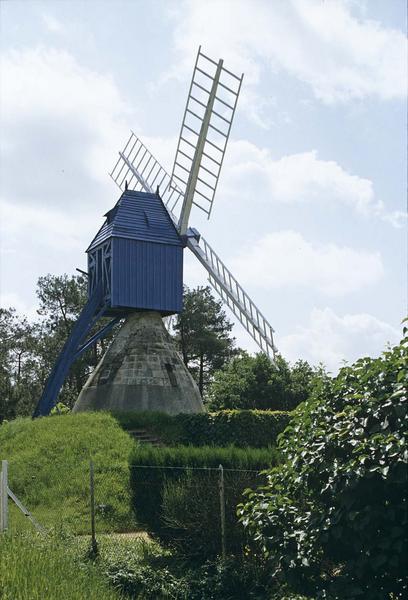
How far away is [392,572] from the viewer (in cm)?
649

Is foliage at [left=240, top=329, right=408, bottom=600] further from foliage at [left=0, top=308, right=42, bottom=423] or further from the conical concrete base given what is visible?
foliage at [left=0, top=308, right=42, bottom=423]

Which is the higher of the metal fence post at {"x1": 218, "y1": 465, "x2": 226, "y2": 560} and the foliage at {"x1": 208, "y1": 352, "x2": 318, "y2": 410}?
the foliage at {"x1": 208, "y1": 352, "x2": 318, "y2": 410}

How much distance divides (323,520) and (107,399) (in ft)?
71.7

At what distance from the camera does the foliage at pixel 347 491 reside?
6.29 metres

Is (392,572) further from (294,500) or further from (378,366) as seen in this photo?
(378,366)

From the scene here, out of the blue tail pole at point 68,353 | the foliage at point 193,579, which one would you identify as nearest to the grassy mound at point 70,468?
the blue tail pole at point 68,353

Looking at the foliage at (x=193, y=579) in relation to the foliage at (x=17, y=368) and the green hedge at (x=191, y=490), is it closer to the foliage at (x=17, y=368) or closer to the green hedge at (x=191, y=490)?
Result: the green hedge at (x=191, y=490)

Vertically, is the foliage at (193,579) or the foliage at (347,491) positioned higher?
the foliage at (347,491)

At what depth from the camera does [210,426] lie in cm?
2509

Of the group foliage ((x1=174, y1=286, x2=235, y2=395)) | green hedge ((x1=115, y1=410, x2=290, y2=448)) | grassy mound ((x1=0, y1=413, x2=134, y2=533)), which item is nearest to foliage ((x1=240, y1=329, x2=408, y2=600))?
grassy mound ((x1=0, y1=413, x2=134, y2=533))

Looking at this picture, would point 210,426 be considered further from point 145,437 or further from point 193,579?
point 193,579

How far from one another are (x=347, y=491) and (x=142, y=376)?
22017 mm

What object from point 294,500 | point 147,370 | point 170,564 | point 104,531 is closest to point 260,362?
point 147,370

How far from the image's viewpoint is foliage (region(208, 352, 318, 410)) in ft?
136
